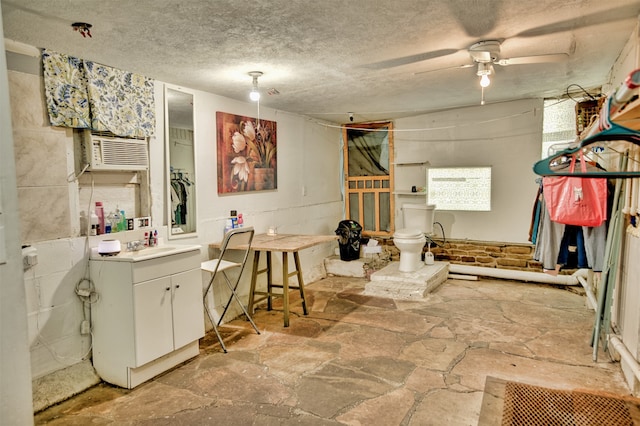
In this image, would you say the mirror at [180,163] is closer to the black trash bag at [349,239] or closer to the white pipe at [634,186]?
the black trash bag at [349,239]

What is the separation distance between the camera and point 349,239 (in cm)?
579

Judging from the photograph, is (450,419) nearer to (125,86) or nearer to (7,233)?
(7,233)

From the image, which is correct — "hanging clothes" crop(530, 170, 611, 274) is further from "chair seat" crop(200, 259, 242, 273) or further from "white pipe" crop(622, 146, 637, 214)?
"chair seat" crop(200, 259, 242, 273)

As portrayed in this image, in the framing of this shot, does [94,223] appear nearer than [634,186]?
No

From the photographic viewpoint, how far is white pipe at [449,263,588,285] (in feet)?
15.6

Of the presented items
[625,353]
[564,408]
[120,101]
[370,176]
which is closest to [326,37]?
[120,101]

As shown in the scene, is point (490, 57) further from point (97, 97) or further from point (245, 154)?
point (97, 97)

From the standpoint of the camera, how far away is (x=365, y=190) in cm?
646

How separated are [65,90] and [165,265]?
1390 millimetres

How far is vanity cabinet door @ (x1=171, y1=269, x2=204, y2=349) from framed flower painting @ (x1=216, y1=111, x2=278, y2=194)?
4.04 feet

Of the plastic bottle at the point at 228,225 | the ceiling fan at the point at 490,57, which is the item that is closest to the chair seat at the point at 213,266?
the plastic bottle at the point at 228,225

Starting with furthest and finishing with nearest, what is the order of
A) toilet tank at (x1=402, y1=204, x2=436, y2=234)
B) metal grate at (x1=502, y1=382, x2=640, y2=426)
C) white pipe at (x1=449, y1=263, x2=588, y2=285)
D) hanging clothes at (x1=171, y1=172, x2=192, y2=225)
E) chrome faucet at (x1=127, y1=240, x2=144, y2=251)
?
1. toilet tank at (x1=402, y1=204, x2=436, y2=234)
2. white pipe at (x1=449, y1=263, x2=588, y2=285)
3. hanging clothes at (x1=171, y1=172, x2=192, y2=225)
4. chrome faucet at (x1=127, y1=240, x2=144, y2=251)
5. metal grate at (x1=502, y1=382, x2=640, y2=426)

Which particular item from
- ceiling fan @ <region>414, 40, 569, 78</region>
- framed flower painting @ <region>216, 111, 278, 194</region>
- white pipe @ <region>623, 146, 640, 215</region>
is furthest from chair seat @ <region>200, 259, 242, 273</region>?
white pipe @ <region>623, 146, 640, 215</region>

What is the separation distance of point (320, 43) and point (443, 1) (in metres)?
0.87
